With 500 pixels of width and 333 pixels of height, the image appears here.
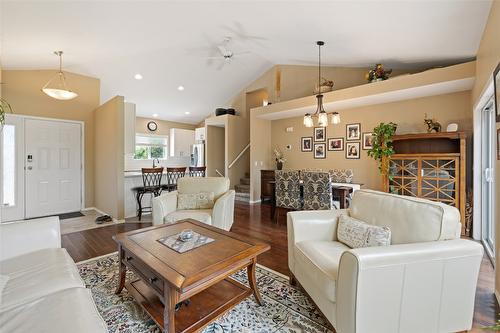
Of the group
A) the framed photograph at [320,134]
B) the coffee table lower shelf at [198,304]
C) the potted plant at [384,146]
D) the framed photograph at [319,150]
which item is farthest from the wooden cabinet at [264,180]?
the coffee table lower shelf at [198,304]

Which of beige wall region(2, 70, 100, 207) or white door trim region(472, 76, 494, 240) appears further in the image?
beige wall region(2, 70, 100, 207)

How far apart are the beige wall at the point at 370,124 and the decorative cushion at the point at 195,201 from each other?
3278 mm

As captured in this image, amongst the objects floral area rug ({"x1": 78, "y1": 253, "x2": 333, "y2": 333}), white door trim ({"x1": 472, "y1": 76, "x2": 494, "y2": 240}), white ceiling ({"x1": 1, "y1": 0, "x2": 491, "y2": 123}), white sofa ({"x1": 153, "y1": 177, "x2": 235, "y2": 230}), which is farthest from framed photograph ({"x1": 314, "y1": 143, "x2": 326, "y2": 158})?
floral area rug ({"x1": 78, "y1": 253, "x2": 333, "y2": 333})

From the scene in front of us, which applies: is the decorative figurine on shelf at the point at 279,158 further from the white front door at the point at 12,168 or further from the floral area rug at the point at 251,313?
the white front door at the point at 12,168

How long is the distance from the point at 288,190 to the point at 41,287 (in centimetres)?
337

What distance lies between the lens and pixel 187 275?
1433mm

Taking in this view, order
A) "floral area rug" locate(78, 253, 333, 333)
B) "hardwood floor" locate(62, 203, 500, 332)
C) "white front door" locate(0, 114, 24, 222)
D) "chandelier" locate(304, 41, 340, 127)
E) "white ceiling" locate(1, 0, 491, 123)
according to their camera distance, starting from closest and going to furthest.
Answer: "floral area rug" locate(78, 253, 333, 333), "hardwood floor" locate(62, 203, 500, 332), "white ceiling" locate(1, 0, 491, 123), "chandelier" locate(304, 41, 340, 127), "white front door" locate(0, 114, 24, 222)

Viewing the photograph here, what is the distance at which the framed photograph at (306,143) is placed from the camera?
5940 mm

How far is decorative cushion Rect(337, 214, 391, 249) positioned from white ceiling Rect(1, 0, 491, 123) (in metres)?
2.34

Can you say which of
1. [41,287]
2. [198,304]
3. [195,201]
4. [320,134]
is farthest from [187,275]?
[320,134]

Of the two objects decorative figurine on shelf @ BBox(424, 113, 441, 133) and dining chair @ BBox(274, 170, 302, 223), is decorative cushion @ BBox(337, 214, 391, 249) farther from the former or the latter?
decorative figurine on shelf @ BBox(424, 113, 441, 133)

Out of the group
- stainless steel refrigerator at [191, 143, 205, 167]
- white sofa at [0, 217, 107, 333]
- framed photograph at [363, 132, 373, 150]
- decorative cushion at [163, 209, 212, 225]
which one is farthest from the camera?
stainless steel refrigerator at [191, 143, 205, 167]

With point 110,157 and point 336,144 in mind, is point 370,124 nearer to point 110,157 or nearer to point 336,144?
point 336,144

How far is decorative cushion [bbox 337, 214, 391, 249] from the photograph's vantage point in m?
1.72
